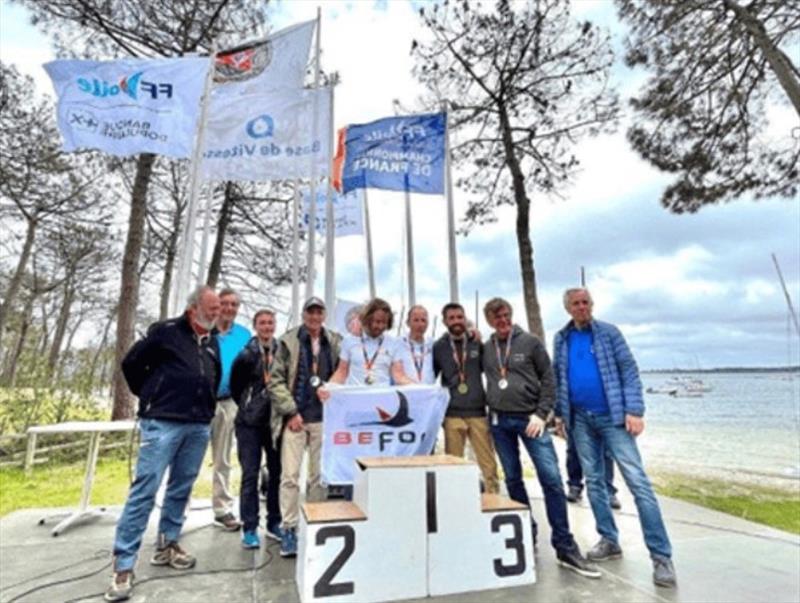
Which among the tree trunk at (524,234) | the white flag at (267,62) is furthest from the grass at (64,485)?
the tree trunk at (524,234)

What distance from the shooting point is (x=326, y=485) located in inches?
126

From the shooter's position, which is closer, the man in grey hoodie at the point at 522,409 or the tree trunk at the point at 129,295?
the man in grey hoodie at the point at 522,409

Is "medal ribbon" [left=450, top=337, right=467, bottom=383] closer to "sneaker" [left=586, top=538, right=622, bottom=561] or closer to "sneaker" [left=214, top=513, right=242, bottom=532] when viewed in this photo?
"sneaker" [left=586, top=538, right=622, bottom=561]

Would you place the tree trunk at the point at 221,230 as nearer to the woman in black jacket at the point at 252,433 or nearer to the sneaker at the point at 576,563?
the woman in black jacket at the point at 252,433

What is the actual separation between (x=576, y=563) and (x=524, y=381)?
1.02 metres

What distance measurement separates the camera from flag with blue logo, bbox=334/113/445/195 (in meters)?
5.41

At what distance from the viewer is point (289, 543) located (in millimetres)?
2988

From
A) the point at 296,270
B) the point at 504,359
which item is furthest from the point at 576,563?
the point at 296,270

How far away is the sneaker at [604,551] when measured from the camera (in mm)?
2973

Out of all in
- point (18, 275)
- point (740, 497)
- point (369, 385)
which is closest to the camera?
point (369, 385)

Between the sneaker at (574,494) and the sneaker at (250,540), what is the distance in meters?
2.68

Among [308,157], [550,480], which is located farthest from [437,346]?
[308,157]

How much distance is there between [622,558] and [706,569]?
43 centimetres

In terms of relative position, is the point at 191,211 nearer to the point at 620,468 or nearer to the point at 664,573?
the point at 620,468
